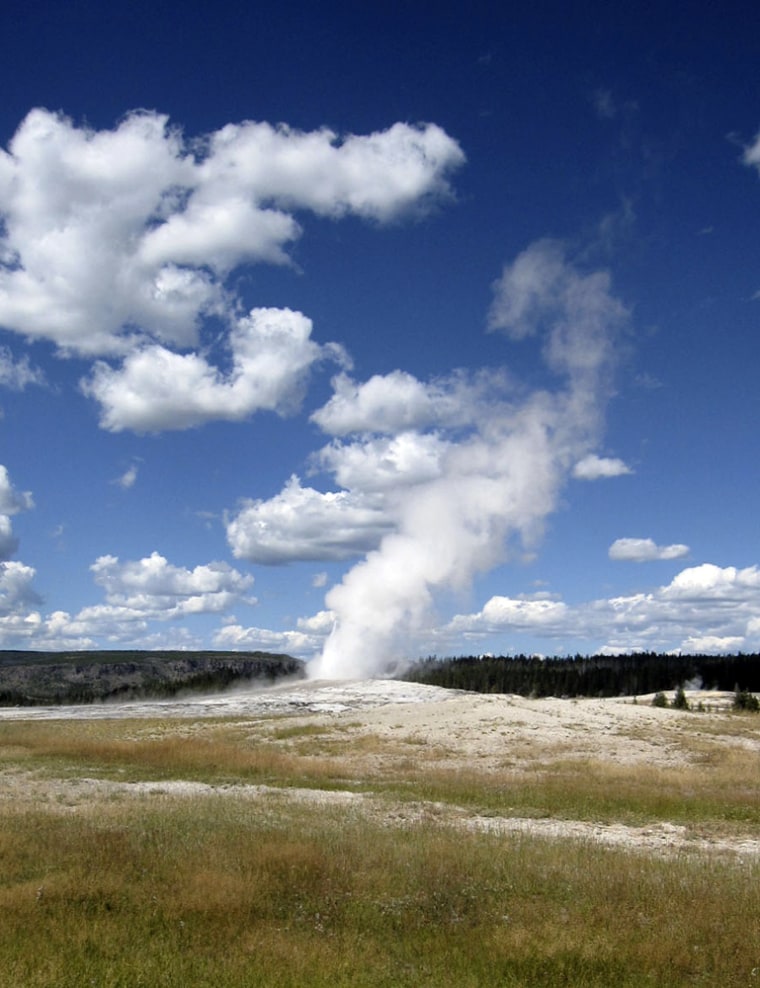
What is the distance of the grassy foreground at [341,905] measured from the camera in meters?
9.10

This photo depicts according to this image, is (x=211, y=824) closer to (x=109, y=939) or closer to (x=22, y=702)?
(x=109, y=939)

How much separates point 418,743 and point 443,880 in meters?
34.6

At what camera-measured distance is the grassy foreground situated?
910 cm

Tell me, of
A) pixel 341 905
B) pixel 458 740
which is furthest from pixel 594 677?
pixel 341 905

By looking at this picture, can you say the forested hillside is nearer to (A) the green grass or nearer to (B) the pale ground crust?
(B) the pale ground crust

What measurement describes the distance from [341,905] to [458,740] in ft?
120

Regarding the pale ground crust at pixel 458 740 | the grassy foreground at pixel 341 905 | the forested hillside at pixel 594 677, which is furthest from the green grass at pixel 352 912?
the forested hillside at pixel 594 677

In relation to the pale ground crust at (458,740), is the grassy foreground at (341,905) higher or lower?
higher

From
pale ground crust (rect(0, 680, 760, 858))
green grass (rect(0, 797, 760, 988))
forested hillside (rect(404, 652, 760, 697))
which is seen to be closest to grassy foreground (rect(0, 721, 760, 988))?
green grass (rect(0, 797, 760, 988))

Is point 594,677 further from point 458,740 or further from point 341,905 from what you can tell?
point 341,905

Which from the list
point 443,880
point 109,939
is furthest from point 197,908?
point 443,880

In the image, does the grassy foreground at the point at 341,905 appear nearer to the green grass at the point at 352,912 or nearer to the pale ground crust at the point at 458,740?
the green grass at the point at 352,912

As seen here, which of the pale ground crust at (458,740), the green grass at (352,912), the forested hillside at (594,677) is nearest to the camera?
the green grass at (352,912)

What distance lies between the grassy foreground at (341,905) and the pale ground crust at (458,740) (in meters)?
3.15
